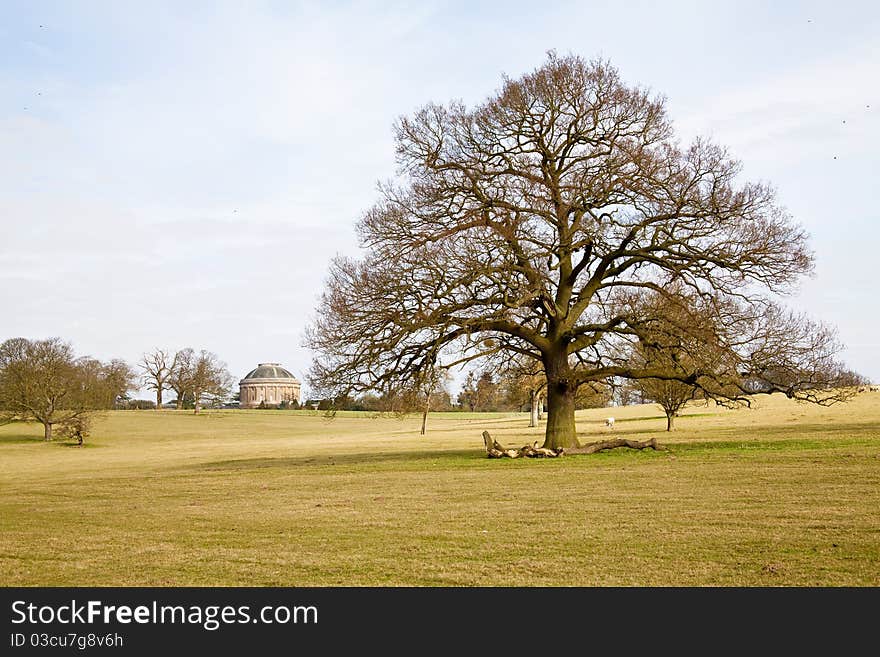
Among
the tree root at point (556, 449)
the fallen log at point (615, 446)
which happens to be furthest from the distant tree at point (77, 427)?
the fallen log at point (615, 446)

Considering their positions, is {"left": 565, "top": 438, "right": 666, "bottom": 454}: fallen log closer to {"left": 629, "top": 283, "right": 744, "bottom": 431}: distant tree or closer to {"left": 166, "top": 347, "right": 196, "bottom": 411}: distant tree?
{"left": 629, "top": 283, "right": 744, "bottom": 431}: distant tree

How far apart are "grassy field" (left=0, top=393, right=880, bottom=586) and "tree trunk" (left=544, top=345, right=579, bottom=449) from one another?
6.76ft

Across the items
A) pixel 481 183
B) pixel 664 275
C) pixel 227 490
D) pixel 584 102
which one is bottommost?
pixel 227 490

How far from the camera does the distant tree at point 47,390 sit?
6738 cm

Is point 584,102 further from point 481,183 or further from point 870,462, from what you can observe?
point 870,462

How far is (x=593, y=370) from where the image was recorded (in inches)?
Result: 1260

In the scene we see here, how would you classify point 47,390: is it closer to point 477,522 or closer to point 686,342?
point 686,342

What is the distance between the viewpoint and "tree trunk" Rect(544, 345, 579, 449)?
104 ft

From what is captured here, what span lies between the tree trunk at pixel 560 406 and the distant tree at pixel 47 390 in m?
47.1

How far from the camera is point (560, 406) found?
32.4 metres

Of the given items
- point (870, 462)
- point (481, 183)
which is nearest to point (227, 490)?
point (481, 183)

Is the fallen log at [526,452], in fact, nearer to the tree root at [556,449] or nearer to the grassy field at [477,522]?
the tree root at [556,449]

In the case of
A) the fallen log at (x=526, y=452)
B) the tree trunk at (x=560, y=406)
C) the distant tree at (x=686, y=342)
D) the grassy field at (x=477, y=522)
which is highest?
the distant tree at (x=686, y=342)
